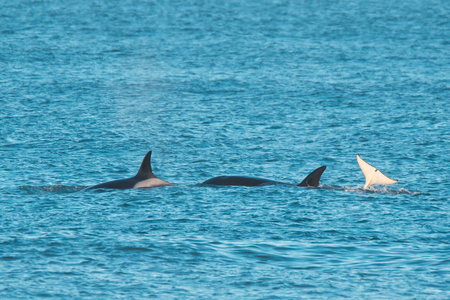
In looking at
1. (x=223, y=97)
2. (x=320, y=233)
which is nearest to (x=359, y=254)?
(x=320, y=233)

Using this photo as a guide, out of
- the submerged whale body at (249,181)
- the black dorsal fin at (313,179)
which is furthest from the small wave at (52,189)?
the black dorsal fin at (313,179)

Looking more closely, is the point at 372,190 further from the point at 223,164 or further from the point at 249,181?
the point at 223,164

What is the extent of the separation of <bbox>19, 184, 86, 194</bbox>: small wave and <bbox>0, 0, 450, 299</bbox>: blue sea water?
61 millimetres

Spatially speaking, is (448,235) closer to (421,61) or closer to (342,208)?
(342,208)

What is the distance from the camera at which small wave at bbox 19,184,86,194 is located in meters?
22.0

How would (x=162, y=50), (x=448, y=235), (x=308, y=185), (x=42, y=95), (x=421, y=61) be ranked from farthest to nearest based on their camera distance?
(x=162, y=50)
(x=421, y=61)
(x=42, y=95)
(x=308, y=185)
(x=448, y=235)

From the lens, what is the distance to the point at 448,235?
61.0 ft

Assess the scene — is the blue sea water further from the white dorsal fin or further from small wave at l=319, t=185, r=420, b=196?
the white dorsal fin

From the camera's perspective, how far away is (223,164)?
2620cm

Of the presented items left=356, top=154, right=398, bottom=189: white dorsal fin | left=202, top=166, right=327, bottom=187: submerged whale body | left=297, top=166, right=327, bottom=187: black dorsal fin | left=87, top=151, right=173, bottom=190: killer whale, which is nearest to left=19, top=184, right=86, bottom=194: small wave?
left=87, top=151, right=173, bottom=190: killer whale

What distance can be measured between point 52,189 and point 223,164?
21.3ft

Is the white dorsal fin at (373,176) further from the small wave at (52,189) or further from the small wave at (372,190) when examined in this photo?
the small wave at (52,189)

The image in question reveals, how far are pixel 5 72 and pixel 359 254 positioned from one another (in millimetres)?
31974

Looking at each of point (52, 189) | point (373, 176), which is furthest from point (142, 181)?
point (373, 176)
